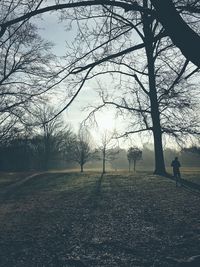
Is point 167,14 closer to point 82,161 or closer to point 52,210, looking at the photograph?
point 52,210

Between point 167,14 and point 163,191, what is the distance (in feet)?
40.0

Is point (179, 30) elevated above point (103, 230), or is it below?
above

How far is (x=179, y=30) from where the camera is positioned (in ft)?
12.7

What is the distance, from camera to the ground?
7258 mm

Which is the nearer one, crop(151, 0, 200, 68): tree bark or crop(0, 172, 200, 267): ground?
crop(151, 0, 200, 68): tree bark

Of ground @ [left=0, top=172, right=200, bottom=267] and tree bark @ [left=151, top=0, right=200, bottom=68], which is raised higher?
tree bark @ [left=151, top=0, right=200, bottom=68]

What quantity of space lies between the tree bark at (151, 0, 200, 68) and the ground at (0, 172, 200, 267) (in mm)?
4573

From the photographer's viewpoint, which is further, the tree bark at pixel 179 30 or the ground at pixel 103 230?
the ground at pixel 103 230

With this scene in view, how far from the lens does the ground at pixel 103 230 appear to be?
7258mm

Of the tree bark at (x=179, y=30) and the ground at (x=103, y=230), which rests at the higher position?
the tree bark at (x=179, y=30)

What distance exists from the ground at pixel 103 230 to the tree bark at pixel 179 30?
4.57m

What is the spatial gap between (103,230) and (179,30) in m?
6.90

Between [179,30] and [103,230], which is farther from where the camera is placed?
[103,230]

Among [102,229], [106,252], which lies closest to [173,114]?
[102,229]
